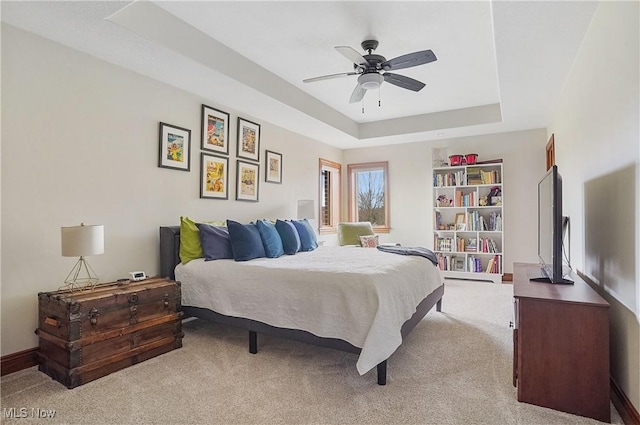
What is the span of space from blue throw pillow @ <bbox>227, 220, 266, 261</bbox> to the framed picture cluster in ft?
2.72

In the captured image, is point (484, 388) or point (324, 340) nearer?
point (484, 388)

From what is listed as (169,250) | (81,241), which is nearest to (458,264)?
(169,250)

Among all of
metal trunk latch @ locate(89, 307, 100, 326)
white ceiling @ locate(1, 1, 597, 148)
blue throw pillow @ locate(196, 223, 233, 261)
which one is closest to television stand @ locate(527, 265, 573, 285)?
white ceiling @ locate(1, 1, 597, 148)

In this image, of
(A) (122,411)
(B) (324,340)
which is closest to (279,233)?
(B) (324,340)

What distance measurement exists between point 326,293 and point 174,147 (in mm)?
2240

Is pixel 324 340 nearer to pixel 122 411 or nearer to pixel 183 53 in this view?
pixel 122 411

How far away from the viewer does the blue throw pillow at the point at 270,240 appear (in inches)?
135

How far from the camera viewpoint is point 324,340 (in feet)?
7.79

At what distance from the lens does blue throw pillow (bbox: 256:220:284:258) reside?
3436 mm

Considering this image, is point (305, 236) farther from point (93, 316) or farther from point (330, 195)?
point (330, 195)

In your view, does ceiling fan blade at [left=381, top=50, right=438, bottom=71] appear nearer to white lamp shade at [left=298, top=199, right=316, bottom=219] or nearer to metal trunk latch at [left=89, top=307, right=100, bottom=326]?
white lamp shade at [left=298, top=199, right=316, bottom=219]

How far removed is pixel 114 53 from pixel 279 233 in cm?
218

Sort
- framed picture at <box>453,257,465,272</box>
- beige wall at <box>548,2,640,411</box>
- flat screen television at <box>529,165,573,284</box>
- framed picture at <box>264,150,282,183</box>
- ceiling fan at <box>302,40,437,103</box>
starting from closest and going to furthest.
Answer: beige wall at <box>548,2,640,411</box>
flat screen television at <box>529,165,573,284</box>
ceiling fan at <box>302,40,437,103</box>
framed picture at <box>264,150,282,183</box>
framed picture at <box>453,257,465,272</box>

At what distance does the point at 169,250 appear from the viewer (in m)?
3.29
